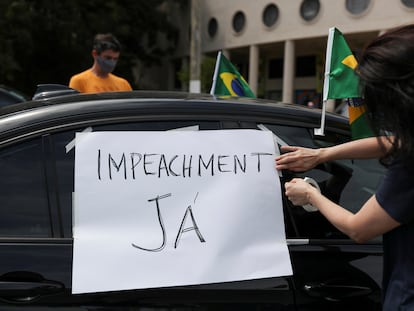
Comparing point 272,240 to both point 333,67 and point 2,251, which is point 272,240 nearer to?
point 333,67

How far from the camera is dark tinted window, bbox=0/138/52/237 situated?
1606 mm

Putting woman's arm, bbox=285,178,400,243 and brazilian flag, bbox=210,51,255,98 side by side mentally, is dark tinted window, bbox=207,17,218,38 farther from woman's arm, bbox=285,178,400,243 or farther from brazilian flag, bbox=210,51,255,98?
woman's arm, bbox=285,178,400,243

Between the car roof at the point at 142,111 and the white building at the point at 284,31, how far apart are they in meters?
19.0

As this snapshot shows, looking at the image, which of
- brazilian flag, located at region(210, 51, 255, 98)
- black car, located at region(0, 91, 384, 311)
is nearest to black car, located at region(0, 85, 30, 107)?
brazilian flag, located at region(210, 51, 255, 98)

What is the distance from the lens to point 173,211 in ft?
5.46

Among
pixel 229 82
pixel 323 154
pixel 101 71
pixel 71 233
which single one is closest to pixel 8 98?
pixel 101 71

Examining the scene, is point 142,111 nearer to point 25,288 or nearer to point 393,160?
point 25,288

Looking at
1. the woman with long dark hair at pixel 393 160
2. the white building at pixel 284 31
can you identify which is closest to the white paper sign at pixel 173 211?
the woman with long dark hair at pixel 393 160

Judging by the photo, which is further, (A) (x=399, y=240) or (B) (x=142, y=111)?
(B) (x=142, y=111)

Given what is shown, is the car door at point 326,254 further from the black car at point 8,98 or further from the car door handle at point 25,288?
the black car at point 8,98

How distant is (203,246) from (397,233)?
0.61 metres

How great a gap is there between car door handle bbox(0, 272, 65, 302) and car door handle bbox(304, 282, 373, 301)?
0.82 metres

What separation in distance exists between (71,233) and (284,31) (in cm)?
2280

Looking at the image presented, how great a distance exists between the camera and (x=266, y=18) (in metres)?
24.0
